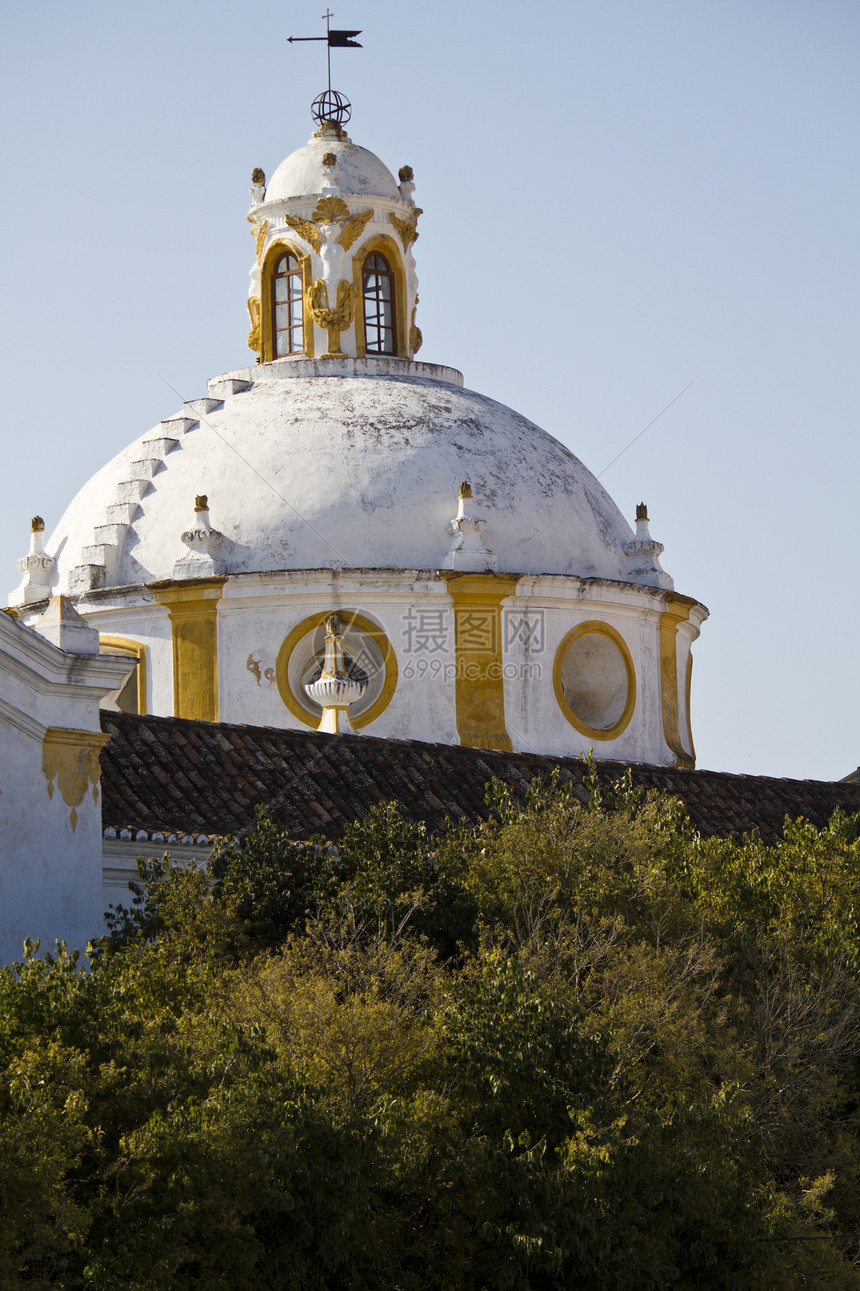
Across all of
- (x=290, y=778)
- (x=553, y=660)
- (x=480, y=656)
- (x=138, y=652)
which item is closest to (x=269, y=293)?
(x=138, y=652)

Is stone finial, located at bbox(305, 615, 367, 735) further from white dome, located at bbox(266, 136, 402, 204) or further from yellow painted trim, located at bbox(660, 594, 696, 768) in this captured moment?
white dome, located at bbox(266, 136, 402, 204)

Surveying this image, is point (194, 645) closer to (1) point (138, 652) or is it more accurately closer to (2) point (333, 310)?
(1) point (138, 652)

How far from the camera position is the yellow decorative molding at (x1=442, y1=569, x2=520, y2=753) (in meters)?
Result: 25.0

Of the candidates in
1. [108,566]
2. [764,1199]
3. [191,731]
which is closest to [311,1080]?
[764,1199]

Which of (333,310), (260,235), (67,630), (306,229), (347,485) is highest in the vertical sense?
(260,235)

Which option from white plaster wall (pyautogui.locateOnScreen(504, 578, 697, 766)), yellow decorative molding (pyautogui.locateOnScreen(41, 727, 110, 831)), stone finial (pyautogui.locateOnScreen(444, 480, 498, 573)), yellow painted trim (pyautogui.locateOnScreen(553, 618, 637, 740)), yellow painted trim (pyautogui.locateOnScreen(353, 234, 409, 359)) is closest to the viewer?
yellow decorative molding (pyautogui.locateOnScreen(41, 727, 110, 831))

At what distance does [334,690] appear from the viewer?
23.4 meters

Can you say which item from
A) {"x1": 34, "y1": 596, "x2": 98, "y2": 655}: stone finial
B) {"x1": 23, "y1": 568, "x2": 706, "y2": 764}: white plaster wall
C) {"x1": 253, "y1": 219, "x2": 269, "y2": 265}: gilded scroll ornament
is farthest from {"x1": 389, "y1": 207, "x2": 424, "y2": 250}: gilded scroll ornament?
{"x1": 34, "y1": 596, "x2": 98, "y2": 655}: stone finial

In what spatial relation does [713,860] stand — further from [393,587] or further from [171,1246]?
[393,587]

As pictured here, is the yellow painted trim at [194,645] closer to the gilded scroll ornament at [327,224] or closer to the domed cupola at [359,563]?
the domed cupola at [359,563]

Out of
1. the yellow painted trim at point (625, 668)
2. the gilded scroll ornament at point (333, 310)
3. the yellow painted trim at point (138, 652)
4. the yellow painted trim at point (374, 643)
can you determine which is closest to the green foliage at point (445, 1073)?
the yellow painted trim at point (374, 643)

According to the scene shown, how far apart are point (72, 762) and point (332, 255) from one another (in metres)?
13.6

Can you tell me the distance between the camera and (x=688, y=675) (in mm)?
28312

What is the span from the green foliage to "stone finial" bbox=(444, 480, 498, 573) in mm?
8464
